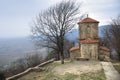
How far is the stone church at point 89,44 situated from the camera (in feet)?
95.6

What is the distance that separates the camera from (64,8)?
91.2 ft

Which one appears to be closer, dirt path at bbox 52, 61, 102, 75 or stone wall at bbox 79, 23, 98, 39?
dirt path at bbox 52, 61, 102, 75

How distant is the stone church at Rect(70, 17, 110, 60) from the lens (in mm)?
29141

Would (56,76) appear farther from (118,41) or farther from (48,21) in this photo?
(118,41)

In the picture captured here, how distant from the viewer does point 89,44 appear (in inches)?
1145

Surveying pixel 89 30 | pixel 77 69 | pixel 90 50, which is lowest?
pixel 77 69

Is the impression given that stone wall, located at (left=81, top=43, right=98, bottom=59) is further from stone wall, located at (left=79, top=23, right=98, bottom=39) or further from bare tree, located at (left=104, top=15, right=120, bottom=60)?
bare tree, located at (left=104, top=15, right=120, bottom=60)

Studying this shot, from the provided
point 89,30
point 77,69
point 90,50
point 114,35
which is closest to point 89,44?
point 90,50

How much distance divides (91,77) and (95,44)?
15.1 meters

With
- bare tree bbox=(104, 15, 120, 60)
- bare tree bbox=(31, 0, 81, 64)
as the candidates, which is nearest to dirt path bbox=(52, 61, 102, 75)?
bare tree bbox=(31, 0, 81, 64)

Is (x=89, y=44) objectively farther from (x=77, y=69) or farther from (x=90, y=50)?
(x=77, y=69)

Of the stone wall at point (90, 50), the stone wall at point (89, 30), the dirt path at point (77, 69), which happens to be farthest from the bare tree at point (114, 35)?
the dirt path at point (77, 69)

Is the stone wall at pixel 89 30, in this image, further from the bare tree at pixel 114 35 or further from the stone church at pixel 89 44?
the bare tree at pixel 114 35

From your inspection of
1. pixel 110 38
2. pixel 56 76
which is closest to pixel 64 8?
pixel 56 76
